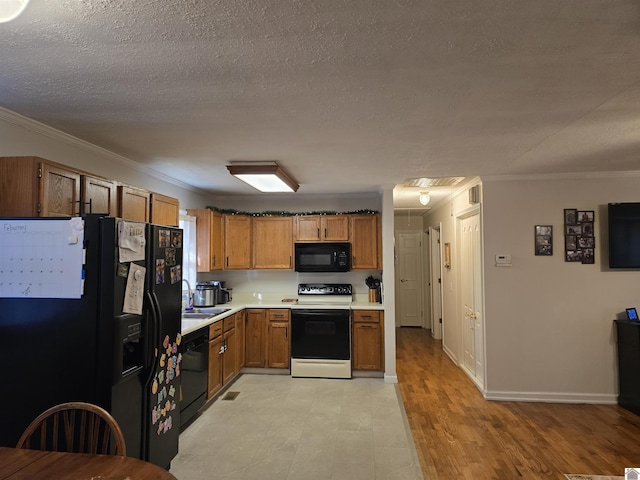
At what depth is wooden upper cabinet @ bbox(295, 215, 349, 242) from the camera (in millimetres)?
4840

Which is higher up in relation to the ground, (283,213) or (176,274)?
(283,213)

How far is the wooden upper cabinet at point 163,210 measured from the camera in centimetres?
307

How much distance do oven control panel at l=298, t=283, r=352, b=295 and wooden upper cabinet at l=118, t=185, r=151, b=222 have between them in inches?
98.5

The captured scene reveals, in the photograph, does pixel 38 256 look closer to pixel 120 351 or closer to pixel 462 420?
pixel 120 351

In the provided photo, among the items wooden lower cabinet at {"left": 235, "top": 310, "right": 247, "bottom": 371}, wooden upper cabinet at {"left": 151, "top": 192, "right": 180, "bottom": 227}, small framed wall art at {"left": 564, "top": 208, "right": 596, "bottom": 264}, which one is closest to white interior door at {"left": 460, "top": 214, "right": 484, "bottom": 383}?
small framed wall art at {"left": 564, "top": 208, "right": 596, "bottom": 264}

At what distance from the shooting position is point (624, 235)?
3684 millimetres

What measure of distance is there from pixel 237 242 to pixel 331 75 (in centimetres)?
352

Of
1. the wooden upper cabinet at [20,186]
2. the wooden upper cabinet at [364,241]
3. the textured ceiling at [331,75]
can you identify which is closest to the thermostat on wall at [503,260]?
the textured ceiling at [331,75]

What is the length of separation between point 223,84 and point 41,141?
1497 millimetres

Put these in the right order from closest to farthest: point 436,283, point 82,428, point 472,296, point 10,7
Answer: point 10,7
point 82,428
point 472,296
point 436,283

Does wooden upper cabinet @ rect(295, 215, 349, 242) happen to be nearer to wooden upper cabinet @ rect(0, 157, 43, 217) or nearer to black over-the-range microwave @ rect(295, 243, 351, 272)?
black over-the-range microwave @ rect(295, 243, 351, 272)

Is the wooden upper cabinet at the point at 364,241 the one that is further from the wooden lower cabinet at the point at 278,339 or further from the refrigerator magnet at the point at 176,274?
the refrigerator magnet at the point at 176,274

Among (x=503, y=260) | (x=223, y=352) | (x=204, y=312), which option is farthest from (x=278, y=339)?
(x=503, y=260)

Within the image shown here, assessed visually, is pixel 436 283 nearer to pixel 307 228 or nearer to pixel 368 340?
pixel 368 340
